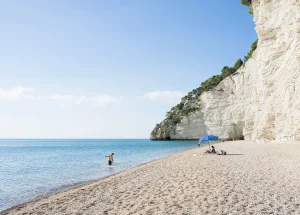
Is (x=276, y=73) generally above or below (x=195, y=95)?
below

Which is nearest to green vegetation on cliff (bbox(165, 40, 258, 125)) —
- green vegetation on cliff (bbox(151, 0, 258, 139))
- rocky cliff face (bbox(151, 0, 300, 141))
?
green vegetation on cliff (bbox(151, 0, 258, 139))

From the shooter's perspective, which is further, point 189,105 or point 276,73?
point 189,105

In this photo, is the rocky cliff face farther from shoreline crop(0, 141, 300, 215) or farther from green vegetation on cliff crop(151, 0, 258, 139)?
green vegetation on cliff crop(151, 0, 258, 139)

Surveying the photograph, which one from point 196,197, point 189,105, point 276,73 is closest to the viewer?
point 196,197

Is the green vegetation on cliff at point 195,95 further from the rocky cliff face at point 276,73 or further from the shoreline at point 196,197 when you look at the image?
the shoreline at point 196,197

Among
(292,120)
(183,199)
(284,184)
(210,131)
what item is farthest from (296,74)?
(210,131)

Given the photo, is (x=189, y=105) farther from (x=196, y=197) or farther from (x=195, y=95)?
(x=196, y=197)

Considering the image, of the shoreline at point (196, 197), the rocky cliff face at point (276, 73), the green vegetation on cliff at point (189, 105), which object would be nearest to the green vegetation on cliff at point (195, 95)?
the green vegetation on cliff at point (189, 105)

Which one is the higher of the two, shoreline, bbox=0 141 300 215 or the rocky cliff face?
the rocky cliff face

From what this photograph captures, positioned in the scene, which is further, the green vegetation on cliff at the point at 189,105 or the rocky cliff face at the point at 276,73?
the green vegetation on cliff at the point at 189,105

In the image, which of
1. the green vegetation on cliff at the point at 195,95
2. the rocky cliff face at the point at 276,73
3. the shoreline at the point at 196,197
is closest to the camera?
the shoreline at the point at 196,197

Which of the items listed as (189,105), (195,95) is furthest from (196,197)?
(195,95)

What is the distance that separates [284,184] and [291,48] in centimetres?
2028

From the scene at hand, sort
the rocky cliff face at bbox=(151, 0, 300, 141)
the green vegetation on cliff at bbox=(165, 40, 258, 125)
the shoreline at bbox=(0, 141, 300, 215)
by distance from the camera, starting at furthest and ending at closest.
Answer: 1. the green vegetation on cliff at bbox=(165, 40, 258, 125)
2. the rocky cliff face at bbox=(151, 0, 300, 141)
3. the shoreline at bbox=(0, 141, 300, 215)
